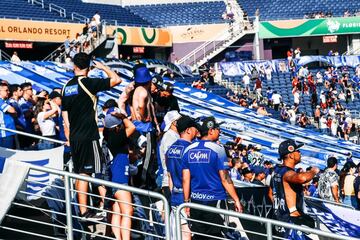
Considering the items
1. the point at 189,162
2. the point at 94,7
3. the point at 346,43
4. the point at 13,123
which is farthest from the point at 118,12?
the point at 189,162

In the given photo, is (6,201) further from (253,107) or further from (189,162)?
(253,107)

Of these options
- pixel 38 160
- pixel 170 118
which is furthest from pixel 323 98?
pixel 38 160

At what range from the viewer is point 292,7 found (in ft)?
142

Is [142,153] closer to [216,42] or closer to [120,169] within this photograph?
[120,169]

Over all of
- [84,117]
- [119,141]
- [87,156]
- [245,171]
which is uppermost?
[84,117]

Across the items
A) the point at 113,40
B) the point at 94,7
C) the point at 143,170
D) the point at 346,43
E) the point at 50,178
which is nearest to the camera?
the point at 50,178

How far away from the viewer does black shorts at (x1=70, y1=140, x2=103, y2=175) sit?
7867mm

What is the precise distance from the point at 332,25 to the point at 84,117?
1367 inches

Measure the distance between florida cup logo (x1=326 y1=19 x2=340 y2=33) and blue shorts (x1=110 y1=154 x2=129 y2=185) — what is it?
3448 cm

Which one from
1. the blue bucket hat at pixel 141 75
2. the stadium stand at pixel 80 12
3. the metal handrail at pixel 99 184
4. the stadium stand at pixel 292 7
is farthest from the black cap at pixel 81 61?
the stadium stand at pixel 292 7

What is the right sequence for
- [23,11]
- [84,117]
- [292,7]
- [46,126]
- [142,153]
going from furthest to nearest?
[292,7]
[23,11]
[46,126]
[142,153]
[84,117]

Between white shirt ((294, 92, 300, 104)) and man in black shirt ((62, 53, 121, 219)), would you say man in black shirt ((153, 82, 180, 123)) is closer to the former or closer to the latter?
man in black shirt ((62, 53, 121, 219))

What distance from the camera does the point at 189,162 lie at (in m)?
7.79

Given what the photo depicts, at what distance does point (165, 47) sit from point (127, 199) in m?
33.2
